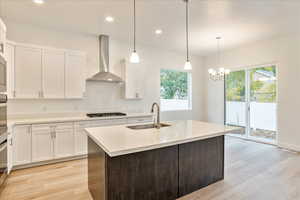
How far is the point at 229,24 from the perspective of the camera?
3551 millimetres

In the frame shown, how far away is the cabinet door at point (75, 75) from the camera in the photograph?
3.70 m

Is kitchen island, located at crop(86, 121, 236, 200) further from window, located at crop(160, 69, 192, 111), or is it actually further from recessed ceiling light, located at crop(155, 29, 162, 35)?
window, located at crop(160, 69, 192, 111)

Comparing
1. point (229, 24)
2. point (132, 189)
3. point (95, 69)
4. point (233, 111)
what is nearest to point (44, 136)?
point (95, 69)

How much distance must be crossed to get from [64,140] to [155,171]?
7.71 feet

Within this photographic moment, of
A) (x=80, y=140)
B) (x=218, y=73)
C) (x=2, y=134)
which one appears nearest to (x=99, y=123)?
(x=80, y=140)

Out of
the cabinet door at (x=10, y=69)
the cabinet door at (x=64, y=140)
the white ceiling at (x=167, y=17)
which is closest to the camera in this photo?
the white ceiling at (x=167, y=17)

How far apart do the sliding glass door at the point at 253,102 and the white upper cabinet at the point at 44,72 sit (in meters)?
4.75

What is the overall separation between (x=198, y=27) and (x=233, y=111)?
3.25 metres

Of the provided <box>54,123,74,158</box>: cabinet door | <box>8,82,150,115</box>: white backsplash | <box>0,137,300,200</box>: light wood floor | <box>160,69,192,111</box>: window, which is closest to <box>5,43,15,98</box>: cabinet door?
<box>8,82,150,115</box>: white backsplash

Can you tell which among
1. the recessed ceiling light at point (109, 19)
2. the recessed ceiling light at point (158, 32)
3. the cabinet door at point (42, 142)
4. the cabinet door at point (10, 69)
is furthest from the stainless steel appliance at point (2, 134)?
the recessed ceiling light at point (158, 32)

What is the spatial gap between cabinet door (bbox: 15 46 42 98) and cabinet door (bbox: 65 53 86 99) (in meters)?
0.53

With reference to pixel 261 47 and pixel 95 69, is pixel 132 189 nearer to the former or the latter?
pixel 95 69

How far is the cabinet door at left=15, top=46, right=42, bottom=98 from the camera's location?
322 cm

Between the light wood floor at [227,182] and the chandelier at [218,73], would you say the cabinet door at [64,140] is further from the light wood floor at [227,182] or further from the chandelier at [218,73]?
the chandelier at [218,73]
